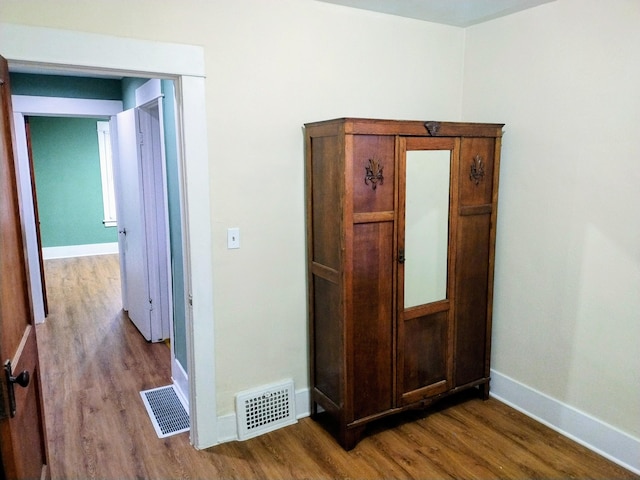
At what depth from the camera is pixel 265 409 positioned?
2.78m

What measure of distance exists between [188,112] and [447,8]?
61.5 inches

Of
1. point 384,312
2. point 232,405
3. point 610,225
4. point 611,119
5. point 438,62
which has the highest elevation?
point 438,62

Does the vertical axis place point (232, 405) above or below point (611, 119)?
below

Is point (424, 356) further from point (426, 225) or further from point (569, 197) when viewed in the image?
point (569, 197)

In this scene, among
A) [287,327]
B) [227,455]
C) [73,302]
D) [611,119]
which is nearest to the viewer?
[611,119]

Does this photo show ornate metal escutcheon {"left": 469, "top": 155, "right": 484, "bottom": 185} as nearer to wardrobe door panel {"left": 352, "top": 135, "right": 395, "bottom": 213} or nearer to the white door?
wardrobe door panel {"left": 352, "top": 135, "right": 395, "bottom": 213}

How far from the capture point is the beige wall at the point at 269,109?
2410mm

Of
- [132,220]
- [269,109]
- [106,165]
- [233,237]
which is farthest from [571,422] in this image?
[106,165]

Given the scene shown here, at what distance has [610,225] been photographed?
245 cm

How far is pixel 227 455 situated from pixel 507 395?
1.76 meters

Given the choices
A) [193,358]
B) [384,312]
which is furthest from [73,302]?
[384,312]

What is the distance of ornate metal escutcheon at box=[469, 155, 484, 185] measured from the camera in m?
2.80

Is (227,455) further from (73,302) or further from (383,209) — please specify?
(73,302)

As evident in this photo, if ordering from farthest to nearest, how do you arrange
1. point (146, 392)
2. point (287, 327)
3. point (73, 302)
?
point (73, 302) < point (146, 392) < point (287, 327)
